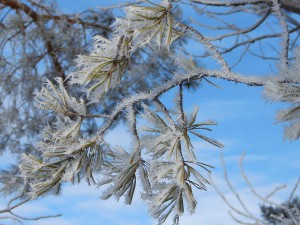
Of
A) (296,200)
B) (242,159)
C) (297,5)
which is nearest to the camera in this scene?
(242,159)

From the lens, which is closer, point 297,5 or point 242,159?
point 242,159

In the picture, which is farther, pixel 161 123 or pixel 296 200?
pixel 296 200

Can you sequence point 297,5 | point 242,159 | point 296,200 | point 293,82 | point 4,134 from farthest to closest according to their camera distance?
point 296,200 → point 4,134 → point 297,5 → point 242,159 → point 293,82

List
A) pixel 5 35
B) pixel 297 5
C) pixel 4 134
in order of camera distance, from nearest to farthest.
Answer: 1. pixel 297 5
2. pixel 5 35
3. pixel 4 134

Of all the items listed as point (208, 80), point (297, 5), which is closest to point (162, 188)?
point (208, 80)

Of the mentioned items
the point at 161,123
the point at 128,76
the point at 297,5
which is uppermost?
the point at 128,76

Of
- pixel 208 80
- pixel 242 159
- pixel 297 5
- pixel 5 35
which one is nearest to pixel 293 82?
pixel 208 80

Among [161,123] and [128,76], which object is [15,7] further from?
[161,123]

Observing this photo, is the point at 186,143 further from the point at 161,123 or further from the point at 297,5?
the point at 297,5

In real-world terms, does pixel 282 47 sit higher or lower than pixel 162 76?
lower
